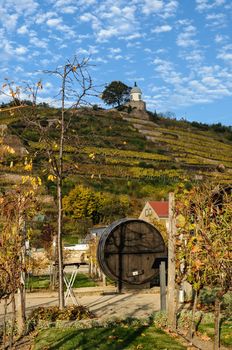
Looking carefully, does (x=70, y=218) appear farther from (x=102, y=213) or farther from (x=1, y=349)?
(x=1, y=349)

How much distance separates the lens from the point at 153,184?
6334 centimetres

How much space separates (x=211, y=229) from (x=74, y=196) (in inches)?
1669

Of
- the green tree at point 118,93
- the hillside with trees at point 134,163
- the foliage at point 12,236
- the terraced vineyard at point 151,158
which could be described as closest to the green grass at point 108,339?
the foliage at point 12,236

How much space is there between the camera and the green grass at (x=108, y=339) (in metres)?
8.91

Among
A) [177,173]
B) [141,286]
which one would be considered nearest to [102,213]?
[177,173]

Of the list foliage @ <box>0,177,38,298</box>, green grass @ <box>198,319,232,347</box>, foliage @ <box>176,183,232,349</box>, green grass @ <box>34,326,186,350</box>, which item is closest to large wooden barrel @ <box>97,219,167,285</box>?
foliage @ <box>176,183,232,349</box>

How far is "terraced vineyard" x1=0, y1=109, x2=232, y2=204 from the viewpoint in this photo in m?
59.1

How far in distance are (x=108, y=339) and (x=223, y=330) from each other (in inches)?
93.9

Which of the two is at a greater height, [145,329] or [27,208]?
[27,208]

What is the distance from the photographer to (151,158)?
78.2 metres

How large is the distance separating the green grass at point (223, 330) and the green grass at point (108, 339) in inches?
34.0

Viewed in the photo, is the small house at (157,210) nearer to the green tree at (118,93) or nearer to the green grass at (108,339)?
the green grass at (108,339)

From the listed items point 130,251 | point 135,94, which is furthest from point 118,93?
point 130,251

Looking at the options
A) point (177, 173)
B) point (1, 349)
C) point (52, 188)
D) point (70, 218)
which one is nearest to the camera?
point (1, 349)
